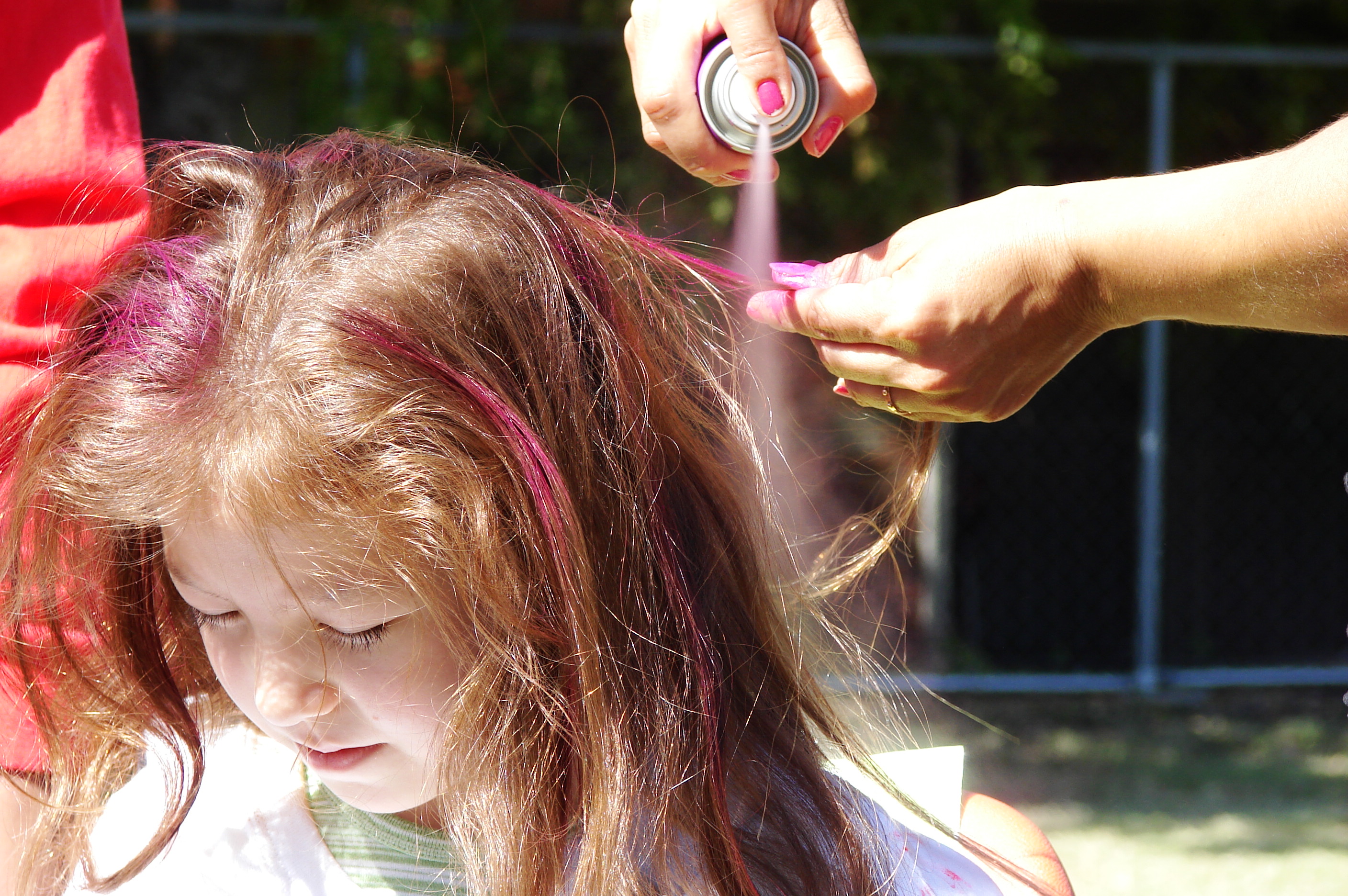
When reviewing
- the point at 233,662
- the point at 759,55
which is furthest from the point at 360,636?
the point at 759,55

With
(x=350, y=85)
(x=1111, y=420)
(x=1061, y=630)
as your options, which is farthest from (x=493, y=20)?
(x=1061, y=630)

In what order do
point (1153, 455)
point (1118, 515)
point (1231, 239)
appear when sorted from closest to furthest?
1. point (1231, 239)
2. point (1153, 455)
3. point (1118, 515)

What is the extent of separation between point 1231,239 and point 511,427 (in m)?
0.55

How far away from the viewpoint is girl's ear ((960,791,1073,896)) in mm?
1205

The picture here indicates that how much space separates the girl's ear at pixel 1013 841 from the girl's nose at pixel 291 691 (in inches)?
24.1

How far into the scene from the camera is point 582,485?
106cm

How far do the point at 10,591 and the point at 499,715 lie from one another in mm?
502

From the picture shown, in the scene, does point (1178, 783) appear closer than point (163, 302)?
No

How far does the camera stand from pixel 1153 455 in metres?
4.48

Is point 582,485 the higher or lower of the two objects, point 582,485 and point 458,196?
the lower

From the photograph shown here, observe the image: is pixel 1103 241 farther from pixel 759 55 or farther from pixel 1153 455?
pixel 1153 455

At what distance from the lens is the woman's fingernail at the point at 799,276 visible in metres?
1.15

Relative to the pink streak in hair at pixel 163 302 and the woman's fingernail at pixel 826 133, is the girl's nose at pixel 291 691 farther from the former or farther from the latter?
the woman's fingernail at pixel 826 133

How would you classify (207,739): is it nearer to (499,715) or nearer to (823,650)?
(499,715)
